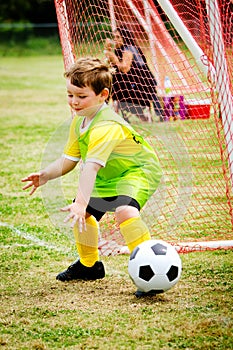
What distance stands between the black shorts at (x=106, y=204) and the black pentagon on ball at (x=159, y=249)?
25cm

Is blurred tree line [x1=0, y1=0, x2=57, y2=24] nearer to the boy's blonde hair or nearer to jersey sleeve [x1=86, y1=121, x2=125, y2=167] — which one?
the boy's blonde hair

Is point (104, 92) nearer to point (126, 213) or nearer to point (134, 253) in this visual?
point (126, 213)

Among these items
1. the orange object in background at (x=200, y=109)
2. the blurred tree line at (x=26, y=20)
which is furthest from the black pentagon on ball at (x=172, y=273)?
the blurred tree line at (x=26, y=20)

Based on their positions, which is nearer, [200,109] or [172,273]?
[172,273]

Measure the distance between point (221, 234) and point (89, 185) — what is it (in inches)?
57.9

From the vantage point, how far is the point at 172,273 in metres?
3.15

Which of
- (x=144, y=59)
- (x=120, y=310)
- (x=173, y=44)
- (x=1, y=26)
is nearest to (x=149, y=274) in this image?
(x=120, y=310)

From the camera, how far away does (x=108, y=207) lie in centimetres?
346

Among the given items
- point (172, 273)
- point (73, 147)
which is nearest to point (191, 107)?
point (73, 147)

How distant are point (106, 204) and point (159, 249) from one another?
43cm

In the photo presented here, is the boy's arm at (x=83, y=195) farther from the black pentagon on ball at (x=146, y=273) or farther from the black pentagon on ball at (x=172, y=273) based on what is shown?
the black pentagon on ball at (x=172, y=273)

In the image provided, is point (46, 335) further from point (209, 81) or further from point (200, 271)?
point (209, 81)

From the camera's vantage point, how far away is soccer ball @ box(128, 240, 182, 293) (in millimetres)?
3135

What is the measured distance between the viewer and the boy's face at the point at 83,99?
3.35m
